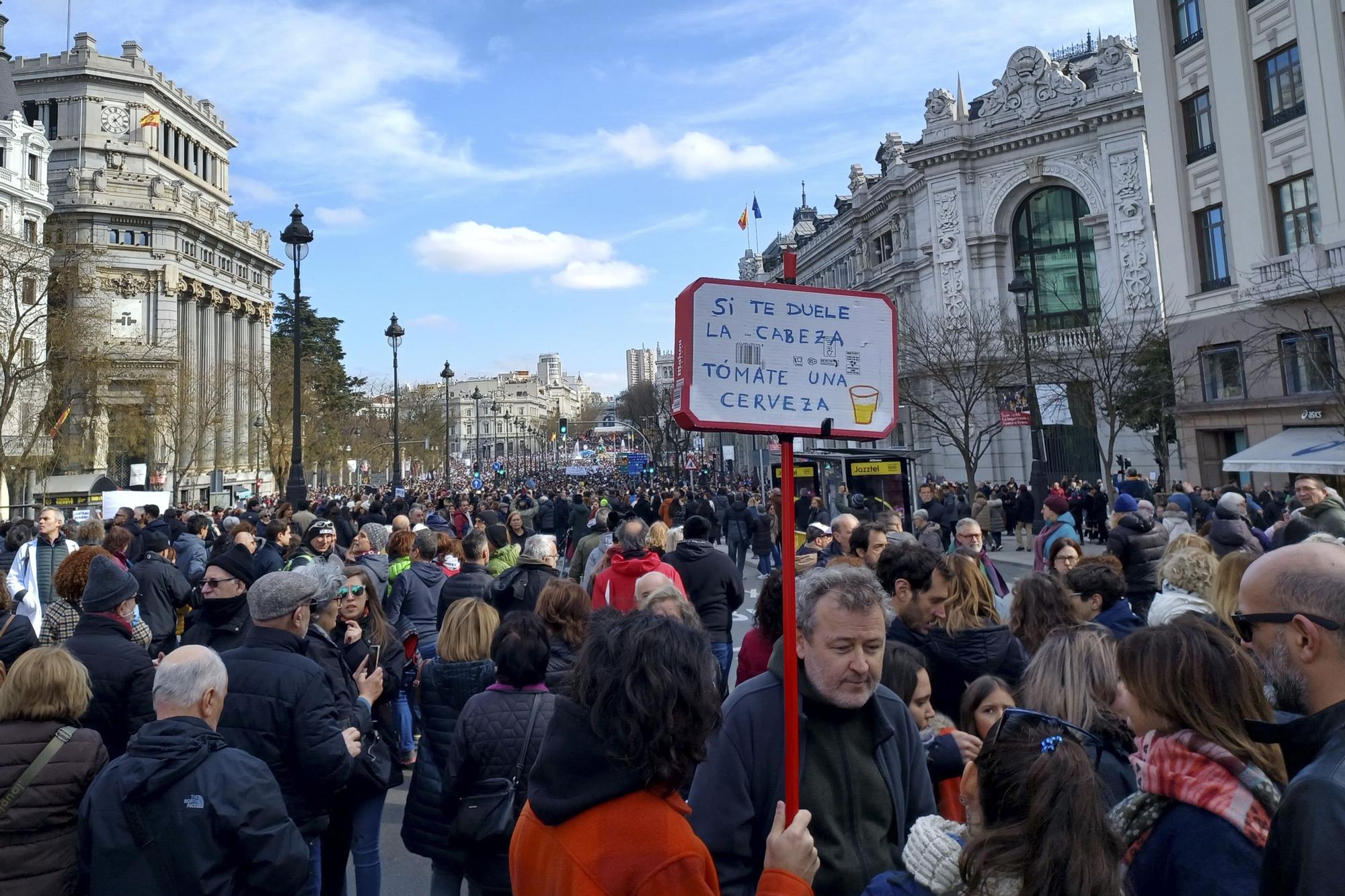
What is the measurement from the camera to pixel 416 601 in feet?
26.1

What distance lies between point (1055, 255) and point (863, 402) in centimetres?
4729

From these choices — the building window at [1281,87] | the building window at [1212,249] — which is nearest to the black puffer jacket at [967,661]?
the building window at [1281,87]

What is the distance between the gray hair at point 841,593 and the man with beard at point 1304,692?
110 centimetres

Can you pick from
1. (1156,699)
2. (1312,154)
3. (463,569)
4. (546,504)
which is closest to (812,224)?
(1312,154)

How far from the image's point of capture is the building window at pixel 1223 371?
86.9 ft

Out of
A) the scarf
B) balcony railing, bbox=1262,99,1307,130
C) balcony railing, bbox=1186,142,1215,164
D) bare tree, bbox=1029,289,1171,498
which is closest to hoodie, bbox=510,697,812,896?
the scarf

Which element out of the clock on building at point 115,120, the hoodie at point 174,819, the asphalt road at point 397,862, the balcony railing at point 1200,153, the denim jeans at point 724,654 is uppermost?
the clock on building at point 115,120

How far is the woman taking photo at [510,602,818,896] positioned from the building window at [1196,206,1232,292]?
98.6ft

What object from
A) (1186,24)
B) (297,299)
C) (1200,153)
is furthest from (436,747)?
(1186,24)

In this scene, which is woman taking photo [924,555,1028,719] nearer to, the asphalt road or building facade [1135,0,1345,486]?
the asphalt road

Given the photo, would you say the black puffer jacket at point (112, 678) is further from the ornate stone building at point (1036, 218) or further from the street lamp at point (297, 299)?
the ornate stone building at point (1036, 218)

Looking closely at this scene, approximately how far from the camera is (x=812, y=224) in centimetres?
7794

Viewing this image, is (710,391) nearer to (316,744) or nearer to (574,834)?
(574,834)

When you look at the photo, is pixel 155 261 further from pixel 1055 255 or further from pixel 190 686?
pixel 190 686
